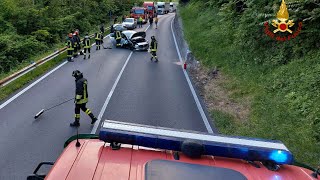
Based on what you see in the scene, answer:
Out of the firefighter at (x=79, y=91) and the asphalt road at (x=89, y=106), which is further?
the firefighter at (x=79, y=91)

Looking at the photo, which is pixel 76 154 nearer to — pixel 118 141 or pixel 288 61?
pixel 118 141

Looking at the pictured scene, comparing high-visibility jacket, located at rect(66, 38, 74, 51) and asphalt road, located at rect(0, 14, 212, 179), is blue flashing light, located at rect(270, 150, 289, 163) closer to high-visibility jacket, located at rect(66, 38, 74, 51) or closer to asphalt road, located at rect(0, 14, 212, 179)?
asphalt road, located at rect(0, 14, 212, 179)

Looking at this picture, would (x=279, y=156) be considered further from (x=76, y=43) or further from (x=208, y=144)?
(x=76, y=43)

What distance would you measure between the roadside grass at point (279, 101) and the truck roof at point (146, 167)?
213 inches

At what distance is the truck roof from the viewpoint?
2875 millimetres

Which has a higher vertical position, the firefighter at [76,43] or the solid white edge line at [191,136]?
the solid white edge line at [191,136]

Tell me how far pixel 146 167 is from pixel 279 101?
9170mm

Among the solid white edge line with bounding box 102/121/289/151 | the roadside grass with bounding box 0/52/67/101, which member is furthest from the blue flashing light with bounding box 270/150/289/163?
the roadside grass with bounding box 0/52/67/101

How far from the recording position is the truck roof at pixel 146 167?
2.88 meters

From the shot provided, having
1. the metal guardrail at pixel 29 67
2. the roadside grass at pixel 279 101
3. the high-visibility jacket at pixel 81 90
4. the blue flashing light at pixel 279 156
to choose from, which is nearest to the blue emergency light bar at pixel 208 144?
the blue flashing light at pixel 279 156

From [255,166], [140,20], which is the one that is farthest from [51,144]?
[140,20]

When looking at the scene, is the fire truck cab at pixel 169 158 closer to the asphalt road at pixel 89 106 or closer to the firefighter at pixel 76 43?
the asphalt road at pixel 89 106

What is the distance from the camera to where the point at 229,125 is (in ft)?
34.0

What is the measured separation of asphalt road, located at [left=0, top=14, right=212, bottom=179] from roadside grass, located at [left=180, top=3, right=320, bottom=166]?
1.67m
